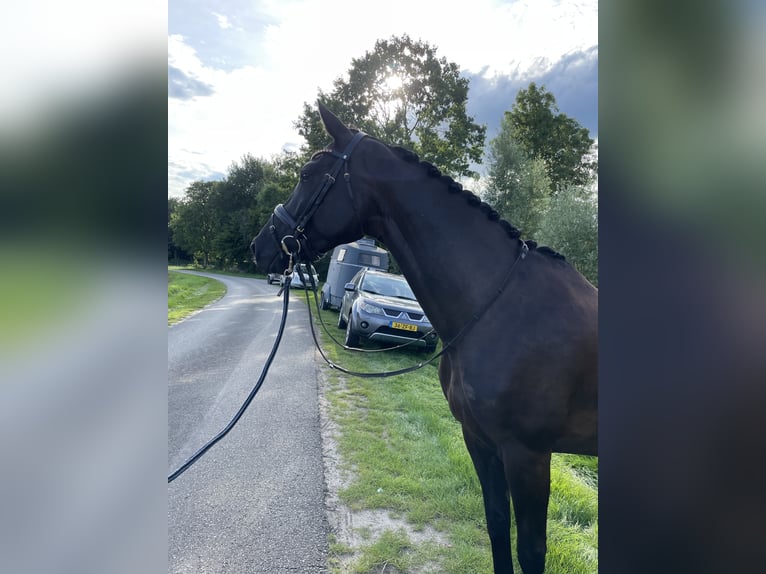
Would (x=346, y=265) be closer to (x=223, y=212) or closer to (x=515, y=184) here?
(x=515, y=184)

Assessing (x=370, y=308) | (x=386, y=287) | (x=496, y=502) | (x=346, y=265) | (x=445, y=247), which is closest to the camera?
(x=445, y=247)

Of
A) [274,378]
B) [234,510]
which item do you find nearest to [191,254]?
[274,378]

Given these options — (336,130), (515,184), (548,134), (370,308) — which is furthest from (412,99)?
(336,130)

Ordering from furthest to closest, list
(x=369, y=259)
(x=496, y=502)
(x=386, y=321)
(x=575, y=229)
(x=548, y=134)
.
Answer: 1. (x=548, y=134)
2. (x=369, y=259)
3. (x=575, y=229)
4. (x=386, y=321)
5. (x=496, y=502)

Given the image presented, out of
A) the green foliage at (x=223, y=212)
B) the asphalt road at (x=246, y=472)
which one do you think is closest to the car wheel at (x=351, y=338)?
the asphalt road at (x=246, y=472)

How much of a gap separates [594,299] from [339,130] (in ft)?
5.26

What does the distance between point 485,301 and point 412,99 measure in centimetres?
2074

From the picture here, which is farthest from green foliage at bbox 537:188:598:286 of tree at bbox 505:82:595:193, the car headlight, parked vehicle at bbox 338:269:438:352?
tree at bbox 505:82:595:193

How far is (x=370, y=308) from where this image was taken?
8344 mm

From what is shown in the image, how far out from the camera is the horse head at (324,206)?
2.17 m

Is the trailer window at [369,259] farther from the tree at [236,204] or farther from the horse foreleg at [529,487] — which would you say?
the tree at [236,204]

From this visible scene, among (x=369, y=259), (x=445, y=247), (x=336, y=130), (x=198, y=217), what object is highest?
(x=198, y=217)

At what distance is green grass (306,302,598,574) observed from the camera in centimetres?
258
